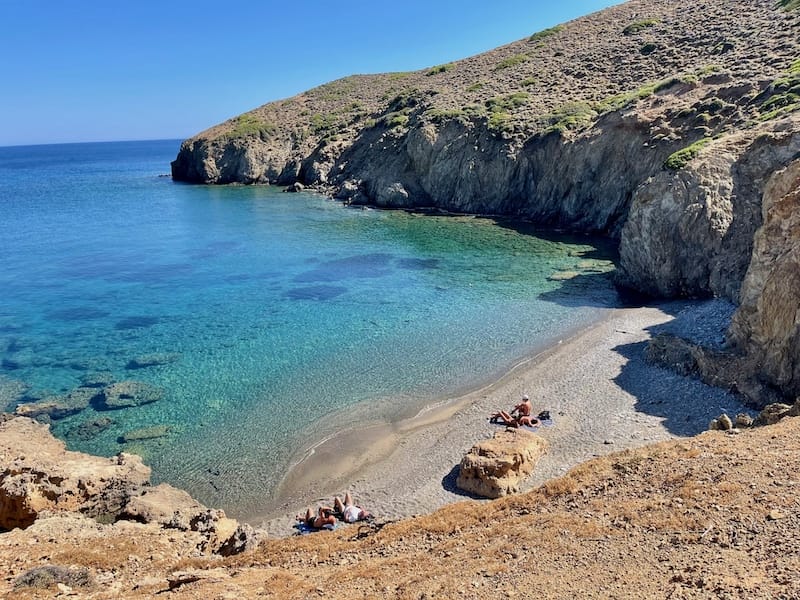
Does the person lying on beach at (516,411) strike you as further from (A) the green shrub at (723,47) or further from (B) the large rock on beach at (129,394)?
(A) the green shrub at (723,47)

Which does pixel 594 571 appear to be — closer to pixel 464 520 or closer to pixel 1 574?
pixel 464 520

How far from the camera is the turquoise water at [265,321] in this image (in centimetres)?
1986

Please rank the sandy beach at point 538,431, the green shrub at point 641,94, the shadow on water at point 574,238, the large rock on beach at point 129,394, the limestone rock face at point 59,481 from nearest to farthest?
the limestone rock face at point 59,481
the sandy beach at point 538,431
the large rock on beach at point 129,394
the shadow on water at point 574,238
the green shrub at point 641,94

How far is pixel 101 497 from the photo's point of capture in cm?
1547

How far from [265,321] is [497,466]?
58.5 feet

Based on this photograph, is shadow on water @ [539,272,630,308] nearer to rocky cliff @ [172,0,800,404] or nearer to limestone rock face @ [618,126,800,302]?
rocky cliff @ [172,0,800,404]

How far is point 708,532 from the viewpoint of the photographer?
9008 millimetres

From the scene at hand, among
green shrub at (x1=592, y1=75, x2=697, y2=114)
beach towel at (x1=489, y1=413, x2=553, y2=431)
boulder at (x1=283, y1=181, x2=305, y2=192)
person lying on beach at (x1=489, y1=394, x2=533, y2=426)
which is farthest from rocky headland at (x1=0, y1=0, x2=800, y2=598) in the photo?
boulder at (x1=283, y1=181, x2=305, y2=192)

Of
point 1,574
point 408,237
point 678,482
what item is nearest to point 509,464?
point 678,482

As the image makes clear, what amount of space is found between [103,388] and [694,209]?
93.9 ft

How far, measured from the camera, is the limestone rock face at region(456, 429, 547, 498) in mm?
15508

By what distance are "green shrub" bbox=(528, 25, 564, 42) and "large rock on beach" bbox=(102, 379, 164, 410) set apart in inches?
3010

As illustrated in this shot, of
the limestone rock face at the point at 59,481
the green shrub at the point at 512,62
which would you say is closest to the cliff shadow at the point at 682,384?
the limestone rock face at the point at 59,481

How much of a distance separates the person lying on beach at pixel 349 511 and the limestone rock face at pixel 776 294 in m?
13.1
